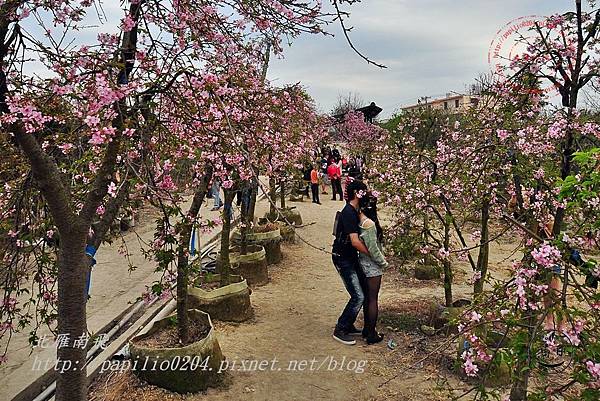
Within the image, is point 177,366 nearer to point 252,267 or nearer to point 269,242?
point 252,267

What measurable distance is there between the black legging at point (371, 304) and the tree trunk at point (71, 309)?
9.16 ft

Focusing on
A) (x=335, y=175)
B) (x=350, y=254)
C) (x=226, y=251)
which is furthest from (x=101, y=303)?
(x=335, y=175)

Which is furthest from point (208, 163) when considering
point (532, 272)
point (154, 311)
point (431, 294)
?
point (431, 294)

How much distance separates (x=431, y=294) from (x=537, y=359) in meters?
4.61

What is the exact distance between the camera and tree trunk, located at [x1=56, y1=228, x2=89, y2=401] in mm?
2404

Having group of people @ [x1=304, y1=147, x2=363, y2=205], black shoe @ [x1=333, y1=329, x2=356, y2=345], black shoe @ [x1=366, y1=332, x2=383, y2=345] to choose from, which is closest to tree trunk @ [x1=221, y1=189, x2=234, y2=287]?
black shoe @ [x1=333, y1=329, x2=356, y2=345]

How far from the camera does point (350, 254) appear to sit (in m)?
4.64

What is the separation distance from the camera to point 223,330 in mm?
4980

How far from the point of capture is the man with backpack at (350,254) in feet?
14.9

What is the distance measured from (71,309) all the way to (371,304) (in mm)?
2916

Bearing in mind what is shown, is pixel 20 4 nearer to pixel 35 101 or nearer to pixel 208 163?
pixel 35 101

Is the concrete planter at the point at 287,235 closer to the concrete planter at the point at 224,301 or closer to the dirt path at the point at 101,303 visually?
the dirt path at the point at 101,303

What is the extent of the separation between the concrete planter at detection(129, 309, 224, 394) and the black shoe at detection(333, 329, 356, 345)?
143cm

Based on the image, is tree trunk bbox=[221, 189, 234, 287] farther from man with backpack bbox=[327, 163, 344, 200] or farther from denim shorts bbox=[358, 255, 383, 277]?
man with backpack bbox=[327, 163, 344, 200]
